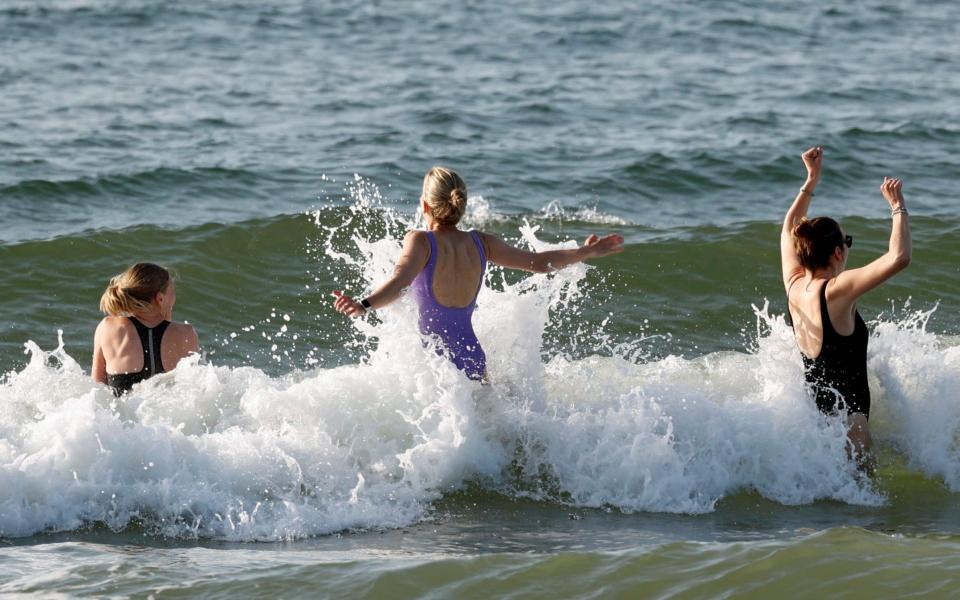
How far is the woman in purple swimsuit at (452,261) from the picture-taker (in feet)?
22.3

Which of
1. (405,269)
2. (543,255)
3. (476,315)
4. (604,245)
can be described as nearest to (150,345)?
(405,269)

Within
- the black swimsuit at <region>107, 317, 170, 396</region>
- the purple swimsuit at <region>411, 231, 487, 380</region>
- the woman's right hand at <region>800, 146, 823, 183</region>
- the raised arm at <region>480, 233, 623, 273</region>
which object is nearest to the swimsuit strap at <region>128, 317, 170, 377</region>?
the black swimsuit at <region>107, 317, 170, 396</region>

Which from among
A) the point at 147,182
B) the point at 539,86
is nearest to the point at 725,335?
the point at 147,182

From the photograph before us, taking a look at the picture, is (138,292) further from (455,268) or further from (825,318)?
(825,318)

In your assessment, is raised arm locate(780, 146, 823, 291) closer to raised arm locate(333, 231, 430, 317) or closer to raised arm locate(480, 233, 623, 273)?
raised arm locate(480, 233, 623, 273)

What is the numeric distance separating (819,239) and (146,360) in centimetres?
369

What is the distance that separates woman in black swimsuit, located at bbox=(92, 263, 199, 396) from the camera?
7.20 meters

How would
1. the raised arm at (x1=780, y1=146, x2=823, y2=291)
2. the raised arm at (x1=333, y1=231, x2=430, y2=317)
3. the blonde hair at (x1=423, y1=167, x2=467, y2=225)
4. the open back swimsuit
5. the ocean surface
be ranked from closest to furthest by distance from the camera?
the ocean surface
the raised arm at (x1=333, y1=231, x2=430, y2=317)
the blonde hair at (x1=423, y1=167, x2=467, y2=225)
the open back swimsuit
the raised arm at (x1=780, y1=146, x2=823, y2=291)

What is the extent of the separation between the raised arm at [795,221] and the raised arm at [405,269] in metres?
1.96

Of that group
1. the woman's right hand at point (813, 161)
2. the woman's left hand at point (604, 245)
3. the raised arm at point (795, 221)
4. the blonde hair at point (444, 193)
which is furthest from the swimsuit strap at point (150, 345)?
the woman's right hand at point (813, 161)

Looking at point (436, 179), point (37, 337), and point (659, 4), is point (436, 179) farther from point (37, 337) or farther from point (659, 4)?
point (659, 4)

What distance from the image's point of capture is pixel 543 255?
7043 mm

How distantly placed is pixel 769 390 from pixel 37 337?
17.8 ft

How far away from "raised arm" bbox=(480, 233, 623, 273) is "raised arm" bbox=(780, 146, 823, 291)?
0.95 meters
